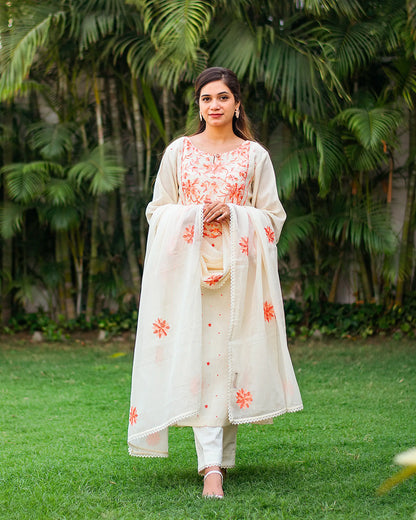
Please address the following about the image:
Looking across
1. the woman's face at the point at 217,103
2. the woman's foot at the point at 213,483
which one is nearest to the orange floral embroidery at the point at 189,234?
the woman's face at the point at 217,103

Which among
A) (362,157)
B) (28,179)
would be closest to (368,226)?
(362,157)

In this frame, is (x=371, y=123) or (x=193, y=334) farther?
(x=371, y=123)

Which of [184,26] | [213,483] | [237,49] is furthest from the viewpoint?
[237,49]

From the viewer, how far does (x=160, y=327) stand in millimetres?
3088

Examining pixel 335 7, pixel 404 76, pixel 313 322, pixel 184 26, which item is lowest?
pixel 313 322

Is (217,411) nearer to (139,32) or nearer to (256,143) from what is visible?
(256,143)

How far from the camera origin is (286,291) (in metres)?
7.58

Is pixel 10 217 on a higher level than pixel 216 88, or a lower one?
lower

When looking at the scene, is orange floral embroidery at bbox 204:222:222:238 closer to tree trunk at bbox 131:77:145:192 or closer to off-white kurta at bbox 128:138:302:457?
off-white kurta at bbox 128:138:302:457

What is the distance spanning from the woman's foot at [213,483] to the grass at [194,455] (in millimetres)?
55

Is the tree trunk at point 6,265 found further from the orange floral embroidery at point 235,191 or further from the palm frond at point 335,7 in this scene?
the orange floral embroidery at point 235,191

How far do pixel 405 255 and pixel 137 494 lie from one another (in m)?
4.71

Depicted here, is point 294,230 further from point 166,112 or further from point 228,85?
point 228,85

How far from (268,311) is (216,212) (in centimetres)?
47
